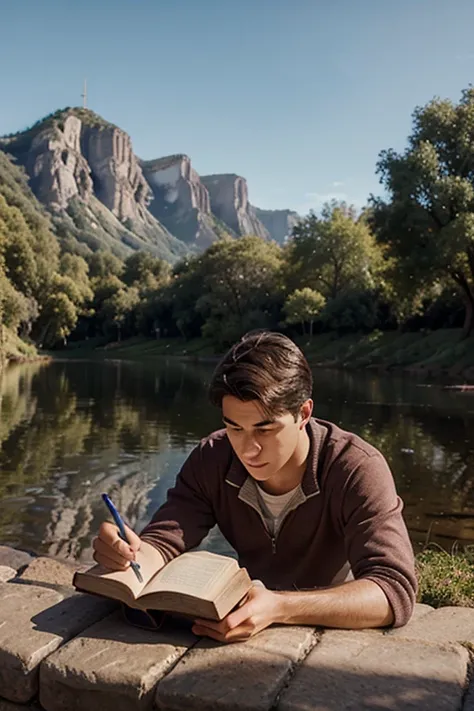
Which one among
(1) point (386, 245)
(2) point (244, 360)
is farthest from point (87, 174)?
(2) point (244, 360)

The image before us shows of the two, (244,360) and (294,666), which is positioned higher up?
(244,360)

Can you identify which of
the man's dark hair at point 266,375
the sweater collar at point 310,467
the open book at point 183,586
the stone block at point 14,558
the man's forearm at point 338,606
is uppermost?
the man's dark hair at point 266,375

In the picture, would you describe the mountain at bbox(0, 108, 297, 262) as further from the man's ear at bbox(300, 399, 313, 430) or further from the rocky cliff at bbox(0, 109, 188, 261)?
the man's ear at bbox(300, 399, 313, 430)

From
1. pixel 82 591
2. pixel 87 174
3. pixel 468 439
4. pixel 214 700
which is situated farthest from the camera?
pixel 87 174

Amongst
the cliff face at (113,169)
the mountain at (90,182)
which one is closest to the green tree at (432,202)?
the mountain at (90,182)

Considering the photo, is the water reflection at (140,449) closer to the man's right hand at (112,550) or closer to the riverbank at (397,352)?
the man's right hand at (112,550)

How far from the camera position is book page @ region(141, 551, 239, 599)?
6.48 ft

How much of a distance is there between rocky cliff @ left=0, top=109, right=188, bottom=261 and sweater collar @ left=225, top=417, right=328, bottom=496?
126 metres

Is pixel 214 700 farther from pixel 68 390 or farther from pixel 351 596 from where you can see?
pixel 68 390

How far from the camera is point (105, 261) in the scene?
9844cm

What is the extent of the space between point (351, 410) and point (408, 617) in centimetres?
1504

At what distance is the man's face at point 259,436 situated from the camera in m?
2.29

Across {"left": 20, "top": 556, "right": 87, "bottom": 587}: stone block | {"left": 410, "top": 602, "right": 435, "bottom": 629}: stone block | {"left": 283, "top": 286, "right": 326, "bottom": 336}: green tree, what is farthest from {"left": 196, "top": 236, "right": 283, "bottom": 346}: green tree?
{"left": 410, "top": 602, "right": 435, "bottom": 629}: stone block

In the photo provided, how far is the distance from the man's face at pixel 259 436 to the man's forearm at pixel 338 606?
456 millimetres
